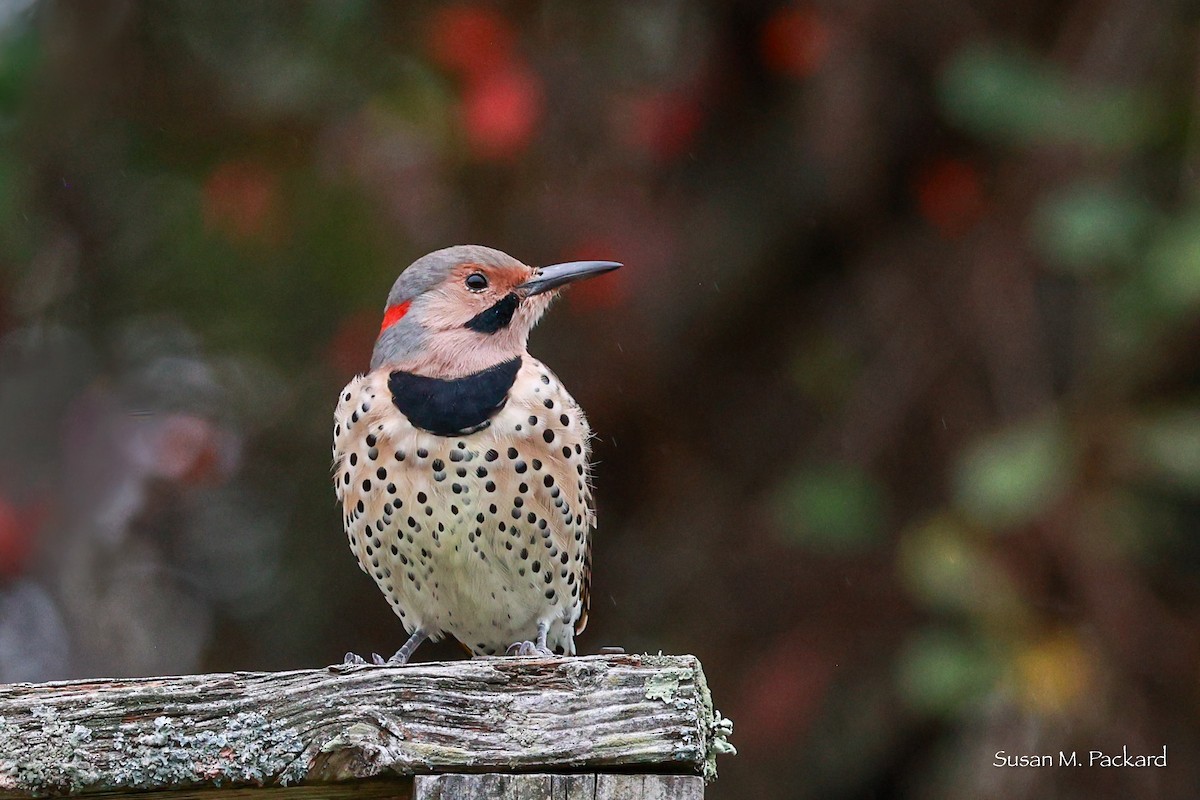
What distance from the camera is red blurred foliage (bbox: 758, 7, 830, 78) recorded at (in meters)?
5.43

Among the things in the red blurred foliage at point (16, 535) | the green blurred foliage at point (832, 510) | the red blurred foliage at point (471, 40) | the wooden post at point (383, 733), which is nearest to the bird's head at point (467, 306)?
the wooden post at point (383, 733)

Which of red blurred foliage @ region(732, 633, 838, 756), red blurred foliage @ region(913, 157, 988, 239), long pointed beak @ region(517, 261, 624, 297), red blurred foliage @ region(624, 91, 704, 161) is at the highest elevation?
red blurred foliage @ region(624, 91, 704, 161)

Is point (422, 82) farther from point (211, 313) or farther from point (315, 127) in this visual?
point (211, 313)

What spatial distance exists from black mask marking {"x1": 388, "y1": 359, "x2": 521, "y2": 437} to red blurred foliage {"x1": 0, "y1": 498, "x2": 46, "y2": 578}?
8.46 feet

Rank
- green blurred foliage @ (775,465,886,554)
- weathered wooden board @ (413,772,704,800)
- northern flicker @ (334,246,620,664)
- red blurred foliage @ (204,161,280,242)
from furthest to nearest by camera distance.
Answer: red blurred foliage @ (204,161,280,242), green blurred foliage @ (775,465,886,554), northern flicker @ (334,246,620,664), weathered wooden board @ (413,772,704,800)

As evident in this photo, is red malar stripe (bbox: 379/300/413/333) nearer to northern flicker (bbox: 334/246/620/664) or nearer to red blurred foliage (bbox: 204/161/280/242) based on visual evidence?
northern flicker (bbox: 334/246/620/664)

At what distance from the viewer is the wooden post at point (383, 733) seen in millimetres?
1982

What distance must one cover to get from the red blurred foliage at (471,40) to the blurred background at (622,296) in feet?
0.05

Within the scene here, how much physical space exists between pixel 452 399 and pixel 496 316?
35 centimetres

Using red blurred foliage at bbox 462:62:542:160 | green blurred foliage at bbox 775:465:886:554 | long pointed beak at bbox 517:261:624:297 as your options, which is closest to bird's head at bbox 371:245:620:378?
long pointed beak at bbox 517:261:624:297

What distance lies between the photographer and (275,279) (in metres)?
→ 5.56

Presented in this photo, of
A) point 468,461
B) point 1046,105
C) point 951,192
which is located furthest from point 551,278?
point 951,192

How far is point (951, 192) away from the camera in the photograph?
562cm

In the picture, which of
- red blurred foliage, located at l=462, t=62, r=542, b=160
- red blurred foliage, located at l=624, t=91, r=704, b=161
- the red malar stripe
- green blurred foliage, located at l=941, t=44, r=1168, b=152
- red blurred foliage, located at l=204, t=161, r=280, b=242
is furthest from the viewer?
red blurred foliage, located at l=624, t=91, r=704, b=161
